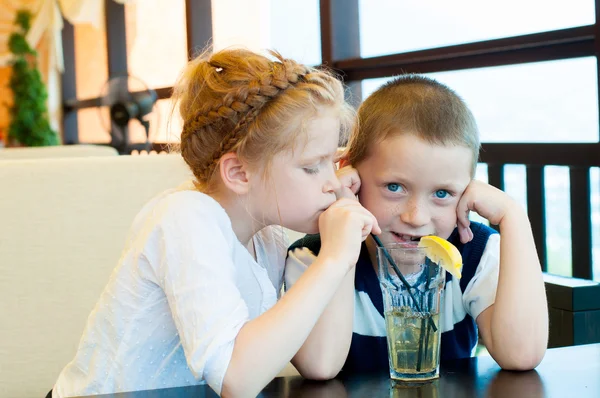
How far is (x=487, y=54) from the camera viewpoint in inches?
111

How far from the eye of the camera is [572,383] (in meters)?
0.86

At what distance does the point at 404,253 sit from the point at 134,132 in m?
7.12

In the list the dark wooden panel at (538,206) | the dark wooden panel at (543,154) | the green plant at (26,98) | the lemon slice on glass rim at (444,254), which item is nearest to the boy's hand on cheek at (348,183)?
the lemon slice on glass rim at (444,254)

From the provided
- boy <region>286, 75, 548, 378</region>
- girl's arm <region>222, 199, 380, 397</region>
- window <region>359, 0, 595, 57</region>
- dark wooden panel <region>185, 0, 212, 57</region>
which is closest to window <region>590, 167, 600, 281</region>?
window <region>359, 0, 595, 57</region>

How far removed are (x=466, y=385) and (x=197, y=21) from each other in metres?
5.16

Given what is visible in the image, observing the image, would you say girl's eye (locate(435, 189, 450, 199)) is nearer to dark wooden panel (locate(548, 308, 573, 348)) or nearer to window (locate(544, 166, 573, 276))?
dark wooden panel (locate(548, 308, 573, 348))

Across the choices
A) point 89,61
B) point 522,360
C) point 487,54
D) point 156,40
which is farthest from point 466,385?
point 89,61

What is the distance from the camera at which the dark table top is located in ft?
2.73

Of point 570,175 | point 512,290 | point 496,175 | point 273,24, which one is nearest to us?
point 512,290

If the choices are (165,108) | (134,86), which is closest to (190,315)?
(134,86)

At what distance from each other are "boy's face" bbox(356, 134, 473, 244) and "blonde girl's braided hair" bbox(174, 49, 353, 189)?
0.11 meters

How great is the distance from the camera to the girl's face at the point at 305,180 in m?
1.12

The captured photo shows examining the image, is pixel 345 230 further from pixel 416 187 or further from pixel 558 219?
pixel 558 219

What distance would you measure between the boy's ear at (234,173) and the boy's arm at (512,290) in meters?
0.35
